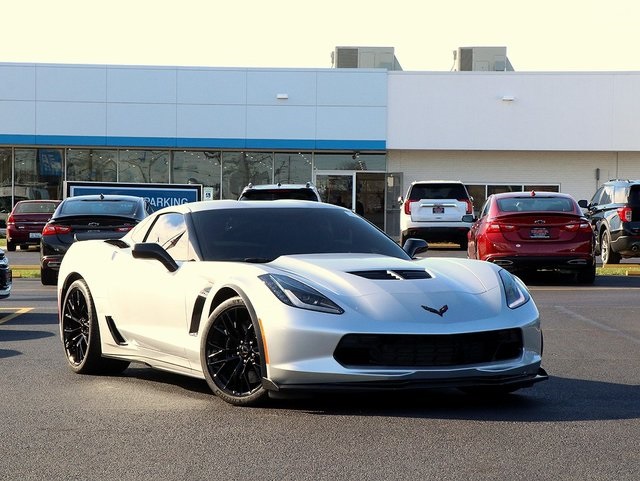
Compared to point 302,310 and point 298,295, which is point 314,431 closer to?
point 302,310

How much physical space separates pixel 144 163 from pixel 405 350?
125 feet

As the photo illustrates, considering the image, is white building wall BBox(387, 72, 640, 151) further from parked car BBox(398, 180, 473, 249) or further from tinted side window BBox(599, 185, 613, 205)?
tinted side window BBox(599, 185, 613, 205)

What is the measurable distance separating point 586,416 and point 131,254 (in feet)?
11.5

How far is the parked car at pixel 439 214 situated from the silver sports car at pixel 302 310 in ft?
72.0

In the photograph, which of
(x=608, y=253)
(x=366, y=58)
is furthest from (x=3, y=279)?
(x=366, y=58)

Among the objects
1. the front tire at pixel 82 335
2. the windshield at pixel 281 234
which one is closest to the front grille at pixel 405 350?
the windshield at pixel 281 234

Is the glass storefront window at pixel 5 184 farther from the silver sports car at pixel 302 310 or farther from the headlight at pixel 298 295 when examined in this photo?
the headlight at pixel 298 295

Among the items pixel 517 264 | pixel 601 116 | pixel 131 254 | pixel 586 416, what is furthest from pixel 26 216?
pixel 586 416

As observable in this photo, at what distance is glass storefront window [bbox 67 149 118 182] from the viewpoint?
4400 cm

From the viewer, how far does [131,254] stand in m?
8.78

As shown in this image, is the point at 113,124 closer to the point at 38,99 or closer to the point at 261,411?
the point at 38,99

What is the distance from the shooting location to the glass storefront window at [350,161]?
43.9m

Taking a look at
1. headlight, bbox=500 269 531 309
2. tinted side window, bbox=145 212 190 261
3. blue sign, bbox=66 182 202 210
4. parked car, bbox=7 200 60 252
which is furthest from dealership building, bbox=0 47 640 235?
headlight, bbox=500 269 531 309

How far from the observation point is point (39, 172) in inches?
1729
